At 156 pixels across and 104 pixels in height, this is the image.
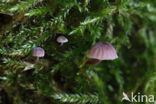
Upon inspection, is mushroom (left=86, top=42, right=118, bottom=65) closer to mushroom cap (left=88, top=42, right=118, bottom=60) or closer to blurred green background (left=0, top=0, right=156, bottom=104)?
mushroom cap (left=88, top=42, right=118, bottom=60)

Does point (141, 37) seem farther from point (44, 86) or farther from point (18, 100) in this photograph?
point (18, 100)

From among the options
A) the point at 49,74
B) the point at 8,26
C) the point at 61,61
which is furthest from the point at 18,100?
the point at 8,26
